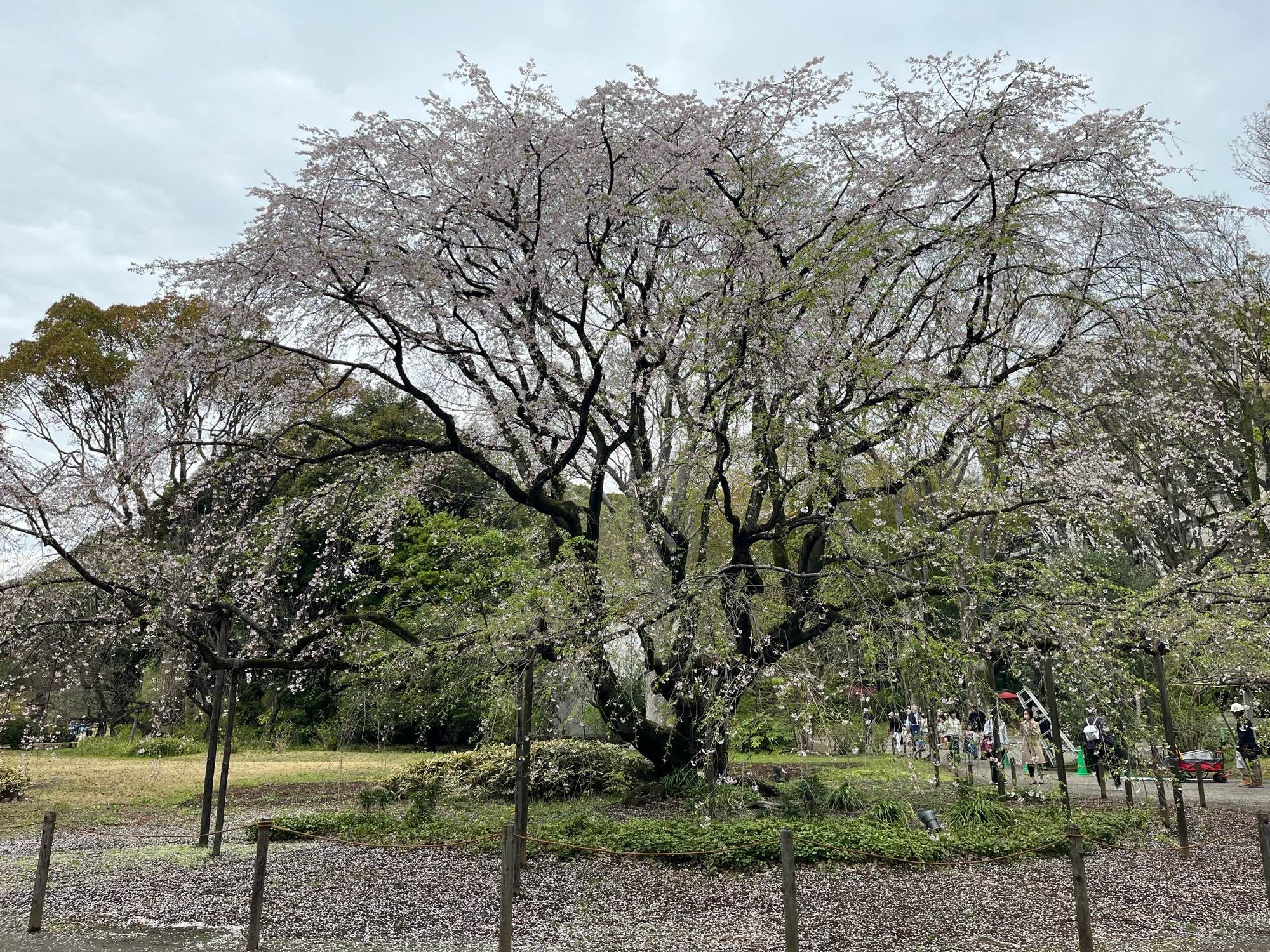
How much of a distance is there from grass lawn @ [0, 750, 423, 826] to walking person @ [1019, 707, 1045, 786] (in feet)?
38.8

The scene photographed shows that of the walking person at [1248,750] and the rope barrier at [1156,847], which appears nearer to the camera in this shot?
the rope barrier at [1156,847]

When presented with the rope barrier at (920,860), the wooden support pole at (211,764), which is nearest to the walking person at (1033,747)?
the rope barrier at (920,860)

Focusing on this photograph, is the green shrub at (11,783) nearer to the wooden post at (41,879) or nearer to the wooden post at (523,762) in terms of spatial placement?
the wooden post at (41,879)

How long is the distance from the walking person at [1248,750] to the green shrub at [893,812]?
9.24 m

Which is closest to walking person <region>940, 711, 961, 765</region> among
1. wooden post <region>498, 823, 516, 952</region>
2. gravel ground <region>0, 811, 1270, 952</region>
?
gravel ground <region>0, 811, 1270, 952</region>

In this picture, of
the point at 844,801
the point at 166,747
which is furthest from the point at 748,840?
the point at 166,747

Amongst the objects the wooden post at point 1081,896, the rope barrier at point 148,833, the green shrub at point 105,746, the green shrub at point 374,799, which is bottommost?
the green shrub at point 105,746

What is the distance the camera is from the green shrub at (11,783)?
42.0 feet

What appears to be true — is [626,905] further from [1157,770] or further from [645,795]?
[1157,770]

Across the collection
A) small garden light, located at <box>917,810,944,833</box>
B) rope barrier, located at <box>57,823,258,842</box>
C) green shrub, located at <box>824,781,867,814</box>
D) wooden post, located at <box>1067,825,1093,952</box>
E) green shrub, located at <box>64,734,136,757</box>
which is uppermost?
wooden post, located at <box>1067,825,1093,952</box>

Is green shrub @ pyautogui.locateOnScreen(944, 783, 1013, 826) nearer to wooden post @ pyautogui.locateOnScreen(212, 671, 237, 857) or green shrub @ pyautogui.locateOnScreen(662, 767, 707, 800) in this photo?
green shrub @ pyautogui.locateOnScreen(662, 767, 707, 800)

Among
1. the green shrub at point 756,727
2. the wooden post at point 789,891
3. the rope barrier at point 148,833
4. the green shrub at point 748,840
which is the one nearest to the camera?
the wooden post at point 789,891

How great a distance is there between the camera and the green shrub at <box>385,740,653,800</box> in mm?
11742

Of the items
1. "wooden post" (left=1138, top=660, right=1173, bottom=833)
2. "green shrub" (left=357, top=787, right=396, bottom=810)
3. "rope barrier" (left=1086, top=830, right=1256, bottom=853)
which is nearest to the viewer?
"rope barrier" (left=1086, top=830, right=1256, bottom=853)
